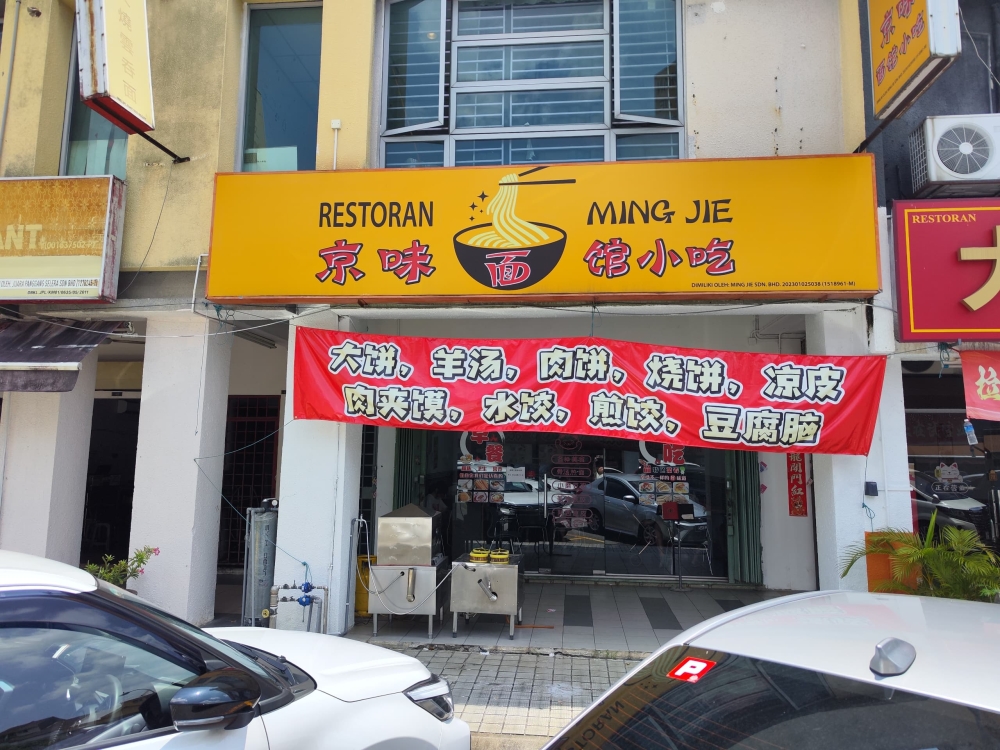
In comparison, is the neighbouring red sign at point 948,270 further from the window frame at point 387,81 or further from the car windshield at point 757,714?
the car windshield at point 757,714

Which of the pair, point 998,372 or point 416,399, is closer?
point 998,372

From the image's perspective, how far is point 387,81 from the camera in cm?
817

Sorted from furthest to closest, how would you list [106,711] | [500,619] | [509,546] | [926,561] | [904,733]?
1. [509,546]
2. [500,619]
3. [926,561]
4. [106,711]
5. [904,733]

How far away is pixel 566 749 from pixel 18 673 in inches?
73.8

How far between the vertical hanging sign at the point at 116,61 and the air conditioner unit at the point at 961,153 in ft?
26.3

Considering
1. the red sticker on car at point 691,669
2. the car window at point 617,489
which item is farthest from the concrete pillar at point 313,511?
the red sticker on car at point 691,669

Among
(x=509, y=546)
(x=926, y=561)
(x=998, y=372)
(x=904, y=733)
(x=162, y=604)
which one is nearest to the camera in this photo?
(x=904, y=733)

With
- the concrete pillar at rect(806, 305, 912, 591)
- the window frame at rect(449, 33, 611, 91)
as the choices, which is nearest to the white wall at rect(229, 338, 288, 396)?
the window frame at rect(449, 33, 611, 91)

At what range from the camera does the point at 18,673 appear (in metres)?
2.26

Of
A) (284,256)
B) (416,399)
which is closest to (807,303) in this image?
(416,399)

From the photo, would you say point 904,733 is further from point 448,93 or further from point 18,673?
point 448,93

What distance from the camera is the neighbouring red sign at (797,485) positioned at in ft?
29.9

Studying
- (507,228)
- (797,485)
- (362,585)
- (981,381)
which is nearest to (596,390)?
(507,228)

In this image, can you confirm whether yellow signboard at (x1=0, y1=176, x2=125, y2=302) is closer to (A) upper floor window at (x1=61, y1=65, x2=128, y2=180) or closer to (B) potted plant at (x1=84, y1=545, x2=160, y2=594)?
(A) upper floor window at (x1=61, y1=65, x2=128, y2=180)
